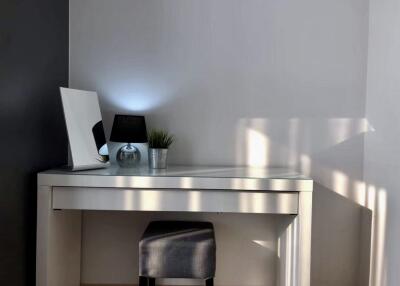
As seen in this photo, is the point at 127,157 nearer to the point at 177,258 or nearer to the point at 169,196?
the point at 169,196

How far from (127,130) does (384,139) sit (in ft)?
4.22

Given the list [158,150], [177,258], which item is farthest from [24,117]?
[177,258]

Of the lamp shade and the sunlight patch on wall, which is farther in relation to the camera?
the sunlight patch on wall

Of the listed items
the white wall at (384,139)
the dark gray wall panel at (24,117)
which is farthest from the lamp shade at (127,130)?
the white wall at (384,139)

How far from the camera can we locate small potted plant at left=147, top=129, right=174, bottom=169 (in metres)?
2.12

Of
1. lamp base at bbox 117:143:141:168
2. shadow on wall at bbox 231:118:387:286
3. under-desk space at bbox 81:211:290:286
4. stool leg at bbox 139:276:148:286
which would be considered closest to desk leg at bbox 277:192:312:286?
under-desk space at bbox 81:211:290:286

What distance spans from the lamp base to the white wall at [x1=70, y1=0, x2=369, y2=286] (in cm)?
24

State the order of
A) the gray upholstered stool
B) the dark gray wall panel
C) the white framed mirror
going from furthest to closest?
the white framed mirror
the gray upholstered stool
the dark gray wall panel

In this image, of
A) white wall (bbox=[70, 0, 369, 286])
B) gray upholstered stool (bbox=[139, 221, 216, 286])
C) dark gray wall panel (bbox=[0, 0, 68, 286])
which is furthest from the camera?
white wall (bbox=[70, 0, 369, 286])

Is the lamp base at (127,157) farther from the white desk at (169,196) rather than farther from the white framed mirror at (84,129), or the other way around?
the white desk at (169,196)

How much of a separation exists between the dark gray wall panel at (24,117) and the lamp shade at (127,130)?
31cm

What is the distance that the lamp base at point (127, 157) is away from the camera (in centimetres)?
216

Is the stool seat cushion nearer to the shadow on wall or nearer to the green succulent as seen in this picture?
the green succulent

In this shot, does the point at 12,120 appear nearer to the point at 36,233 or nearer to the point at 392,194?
the point at 36,233
